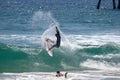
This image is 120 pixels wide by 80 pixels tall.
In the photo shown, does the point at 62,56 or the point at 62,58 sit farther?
the point at 62,56

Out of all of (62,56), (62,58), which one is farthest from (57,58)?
(62,56)

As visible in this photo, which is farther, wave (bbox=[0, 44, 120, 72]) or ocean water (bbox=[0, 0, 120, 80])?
wave (bbox=[0, 44, 120, 72])

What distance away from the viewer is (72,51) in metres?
36.4

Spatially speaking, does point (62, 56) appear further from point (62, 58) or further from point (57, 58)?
point (57, 58)

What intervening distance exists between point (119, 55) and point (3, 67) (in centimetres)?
877

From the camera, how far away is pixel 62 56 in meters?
35.4

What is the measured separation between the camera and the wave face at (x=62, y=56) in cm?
3198

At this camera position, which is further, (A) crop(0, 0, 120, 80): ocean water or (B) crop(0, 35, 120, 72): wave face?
(B) crop(0, 35, 120, 72): wave face

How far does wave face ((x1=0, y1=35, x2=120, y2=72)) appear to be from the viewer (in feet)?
105

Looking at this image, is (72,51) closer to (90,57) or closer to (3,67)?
(90,57)

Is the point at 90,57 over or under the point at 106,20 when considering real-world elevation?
over

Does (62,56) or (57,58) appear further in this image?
(62,56)

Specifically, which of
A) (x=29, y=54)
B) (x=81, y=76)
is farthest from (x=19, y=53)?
(x=81, y=76)

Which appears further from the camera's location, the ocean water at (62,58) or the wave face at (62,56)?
the wave face at (62,56)
